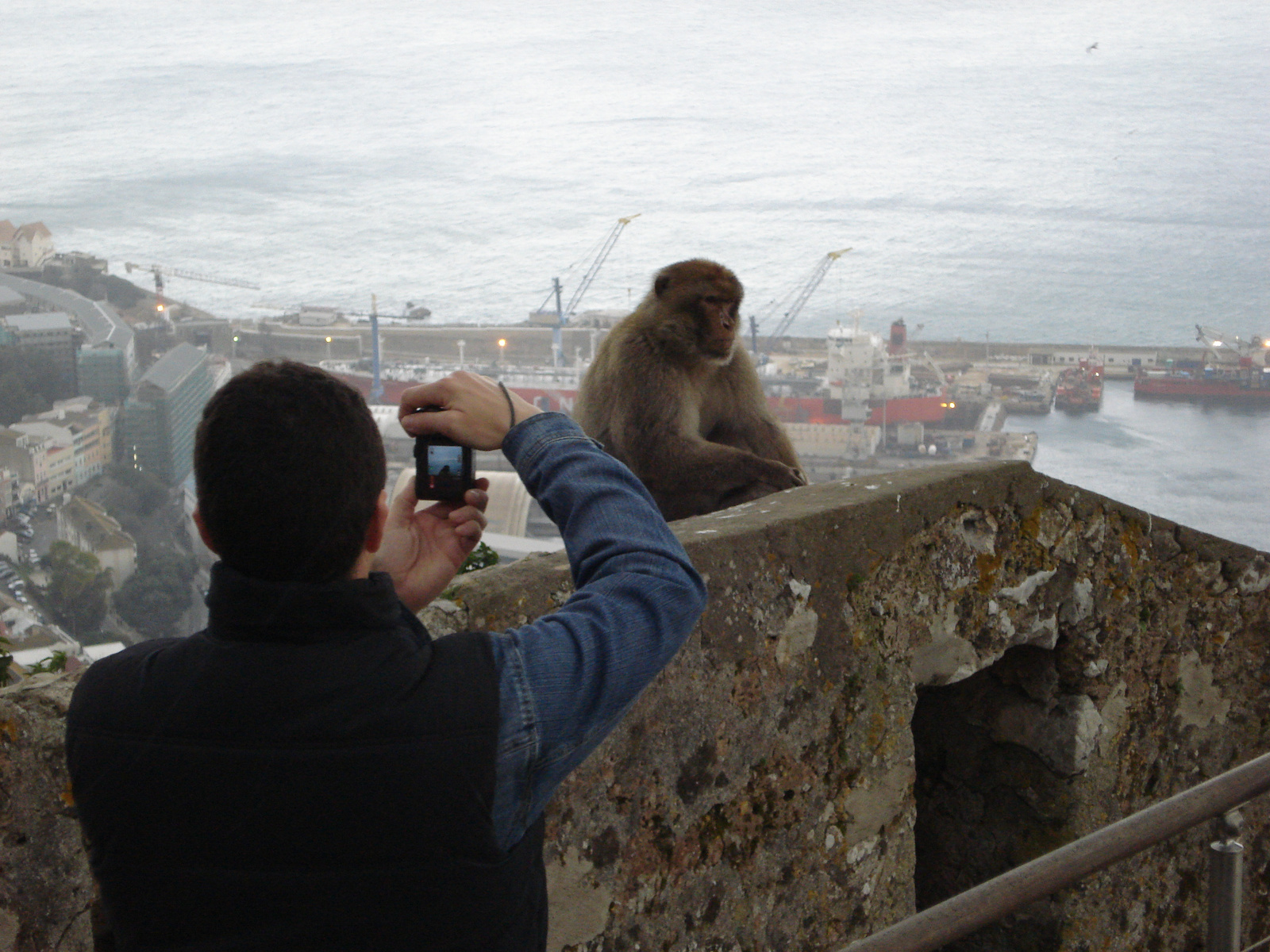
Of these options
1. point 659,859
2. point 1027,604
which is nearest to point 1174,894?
point 1027,604

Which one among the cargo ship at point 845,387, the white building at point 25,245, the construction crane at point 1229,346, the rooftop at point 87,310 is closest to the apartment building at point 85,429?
the rooftop at point 87,310

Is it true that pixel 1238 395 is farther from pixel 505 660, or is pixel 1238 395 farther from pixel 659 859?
pixel 505 660

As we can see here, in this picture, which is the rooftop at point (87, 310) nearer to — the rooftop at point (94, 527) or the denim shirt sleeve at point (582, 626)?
the rooftop at point (94, 527)

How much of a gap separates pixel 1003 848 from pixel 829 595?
97 cm

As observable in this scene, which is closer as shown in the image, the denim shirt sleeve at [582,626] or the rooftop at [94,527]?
the denim shirt sleeve at [582,626]

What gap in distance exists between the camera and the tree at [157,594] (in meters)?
7.42

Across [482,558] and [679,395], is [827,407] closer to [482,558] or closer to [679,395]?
[679,395]

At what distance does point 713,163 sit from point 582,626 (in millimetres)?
63859

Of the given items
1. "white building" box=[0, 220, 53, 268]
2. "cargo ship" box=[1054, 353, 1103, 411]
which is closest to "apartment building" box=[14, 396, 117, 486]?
"white building" box=[0, 220, 53, 268]

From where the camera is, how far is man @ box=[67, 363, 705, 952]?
2.87 ft

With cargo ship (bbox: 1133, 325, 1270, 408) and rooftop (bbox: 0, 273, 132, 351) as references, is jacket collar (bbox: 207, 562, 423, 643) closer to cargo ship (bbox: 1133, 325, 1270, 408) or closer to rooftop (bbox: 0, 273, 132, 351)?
cargo ship (bbox: 1133, 325, 1270, 408)

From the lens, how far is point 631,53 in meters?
63.2

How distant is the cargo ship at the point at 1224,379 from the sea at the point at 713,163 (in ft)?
0.99

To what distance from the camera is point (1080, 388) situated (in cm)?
1137
